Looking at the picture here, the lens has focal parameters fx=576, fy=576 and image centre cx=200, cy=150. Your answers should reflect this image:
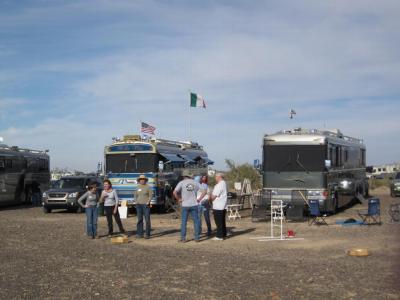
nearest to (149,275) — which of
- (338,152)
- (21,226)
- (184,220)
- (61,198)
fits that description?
(184,220)

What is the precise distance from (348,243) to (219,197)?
3280mm

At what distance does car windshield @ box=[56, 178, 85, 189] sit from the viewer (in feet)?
83.6

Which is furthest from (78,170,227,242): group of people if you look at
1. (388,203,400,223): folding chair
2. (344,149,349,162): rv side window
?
(344,149,349,162): rv side window

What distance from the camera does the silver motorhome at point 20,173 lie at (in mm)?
26719

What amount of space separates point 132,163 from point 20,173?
8197mm

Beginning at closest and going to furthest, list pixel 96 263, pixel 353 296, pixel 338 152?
pixel 353 296
pixel 96 263
pixel 338 152

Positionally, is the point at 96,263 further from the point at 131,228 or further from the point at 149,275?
the point at 131,228

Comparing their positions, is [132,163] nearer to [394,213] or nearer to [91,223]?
[91,223]

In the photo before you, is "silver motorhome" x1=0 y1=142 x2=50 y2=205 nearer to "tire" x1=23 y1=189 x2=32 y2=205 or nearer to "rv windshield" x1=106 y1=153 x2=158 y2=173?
"tire" x1=23 y1=189 x2=32 y2=205

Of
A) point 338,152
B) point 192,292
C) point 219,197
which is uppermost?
point 338,152

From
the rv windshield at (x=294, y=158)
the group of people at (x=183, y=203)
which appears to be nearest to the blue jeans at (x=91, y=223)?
the group of people at (x=183, y=203)

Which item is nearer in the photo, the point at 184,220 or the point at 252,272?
the point at 252,272

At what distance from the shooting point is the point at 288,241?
13758mm

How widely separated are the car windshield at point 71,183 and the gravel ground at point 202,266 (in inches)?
361
